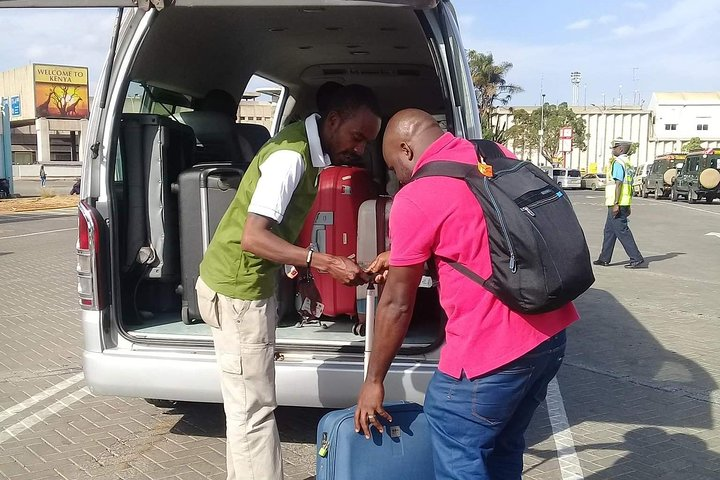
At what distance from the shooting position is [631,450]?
14.3 ft

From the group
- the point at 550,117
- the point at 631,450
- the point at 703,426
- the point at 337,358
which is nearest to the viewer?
the point at 337,358

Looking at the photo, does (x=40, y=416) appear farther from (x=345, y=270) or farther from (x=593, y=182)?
(x=593, y=182)

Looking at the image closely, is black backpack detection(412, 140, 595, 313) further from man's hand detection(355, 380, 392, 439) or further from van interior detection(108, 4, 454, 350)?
van interior detection(108, 4, 454, 350)

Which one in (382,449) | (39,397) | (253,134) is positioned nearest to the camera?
(382,449)

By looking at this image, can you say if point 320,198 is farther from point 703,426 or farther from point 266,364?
point 703,426

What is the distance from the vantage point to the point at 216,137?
5.56 metres

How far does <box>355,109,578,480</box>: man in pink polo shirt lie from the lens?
2.30 m

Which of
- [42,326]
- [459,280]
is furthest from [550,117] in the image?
[459,280]

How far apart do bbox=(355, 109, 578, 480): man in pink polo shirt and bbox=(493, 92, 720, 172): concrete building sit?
64.7 metres

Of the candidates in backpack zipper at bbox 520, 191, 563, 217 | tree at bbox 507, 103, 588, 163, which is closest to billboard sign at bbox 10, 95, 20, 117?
tree at bbox 507, 103, 588, 163

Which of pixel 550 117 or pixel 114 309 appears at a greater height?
pixel 550 117

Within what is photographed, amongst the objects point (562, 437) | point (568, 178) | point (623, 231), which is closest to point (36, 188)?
point (568, 178)

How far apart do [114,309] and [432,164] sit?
2.33 meters

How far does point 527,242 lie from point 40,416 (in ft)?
12.9
